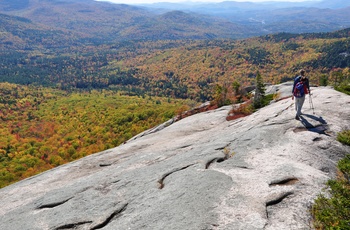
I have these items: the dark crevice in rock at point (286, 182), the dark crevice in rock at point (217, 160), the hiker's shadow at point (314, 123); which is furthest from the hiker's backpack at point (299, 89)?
the dark crevice in rock at point (286, 182)

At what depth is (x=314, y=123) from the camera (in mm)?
21969

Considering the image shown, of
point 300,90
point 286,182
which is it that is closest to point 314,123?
point 300,90

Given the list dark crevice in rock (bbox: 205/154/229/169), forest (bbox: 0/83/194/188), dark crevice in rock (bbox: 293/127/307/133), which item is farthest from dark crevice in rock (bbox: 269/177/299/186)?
forest (bbox: 0/83/194/188)

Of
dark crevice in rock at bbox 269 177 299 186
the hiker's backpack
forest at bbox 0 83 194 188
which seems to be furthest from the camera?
forest at bbox 0 83 194 188

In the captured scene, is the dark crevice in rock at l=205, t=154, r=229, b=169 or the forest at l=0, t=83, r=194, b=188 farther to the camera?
the forest at l=0, t=83, r=194, b=188

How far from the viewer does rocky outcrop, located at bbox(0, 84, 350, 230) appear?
12.5 m

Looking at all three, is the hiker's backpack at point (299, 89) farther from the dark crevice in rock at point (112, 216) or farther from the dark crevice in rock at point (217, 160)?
the dark crevice in rock at point (112, 216)

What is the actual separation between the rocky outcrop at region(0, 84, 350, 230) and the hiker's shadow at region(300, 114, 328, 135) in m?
0.07

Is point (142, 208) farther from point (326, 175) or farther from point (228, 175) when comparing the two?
point (326, 175)

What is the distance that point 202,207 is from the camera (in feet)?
41.9

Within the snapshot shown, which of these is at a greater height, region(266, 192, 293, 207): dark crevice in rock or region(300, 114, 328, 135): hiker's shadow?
region(300, 114, 328, 135): hiker's shadow

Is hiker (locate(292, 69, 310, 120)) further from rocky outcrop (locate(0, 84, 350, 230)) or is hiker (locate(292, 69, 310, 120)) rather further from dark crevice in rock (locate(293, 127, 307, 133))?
dark crevice in rock (locate(293, 127, 307, 133))

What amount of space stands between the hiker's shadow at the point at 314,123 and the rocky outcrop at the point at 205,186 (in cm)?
7

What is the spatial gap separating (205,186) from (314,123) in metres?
12.3
